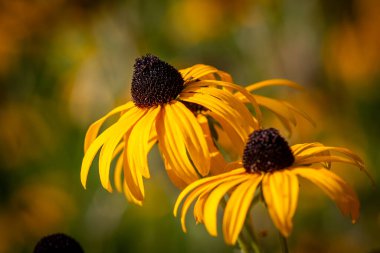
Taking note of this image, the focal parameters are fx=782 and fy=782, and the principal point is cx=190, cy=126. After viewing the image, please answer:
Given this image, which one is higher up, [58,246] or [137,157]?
[137,157]

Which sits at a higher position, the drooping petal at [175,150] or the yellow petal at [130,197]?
the drooping petal at [175,150]

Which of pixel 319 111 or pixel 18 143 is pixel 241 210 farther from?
pixel 319 111

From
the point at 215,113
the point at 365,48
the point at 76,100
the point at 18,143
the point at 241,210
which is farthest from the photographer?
the point at 76,100

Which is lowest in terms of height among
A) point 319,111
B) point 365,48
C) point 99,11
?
point 319,111

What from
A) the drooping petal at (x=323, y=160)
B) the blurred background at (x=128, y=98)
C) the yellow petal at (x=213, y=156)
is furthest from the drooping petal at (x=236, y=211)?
the blurred background at (x=128, y=98)

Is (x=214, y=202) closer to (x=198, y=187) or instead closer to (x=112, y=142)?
(x=198, y=187)

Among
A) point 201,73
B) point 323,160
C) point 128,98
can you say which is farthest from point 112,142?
point 128,98

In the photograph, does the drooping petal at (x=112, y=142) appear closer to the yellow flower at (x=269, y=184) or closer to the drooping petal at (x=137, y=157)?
the drooping petal at (x=137, y=157)

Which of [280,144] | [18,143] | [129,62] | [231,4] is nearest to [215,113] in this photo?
[280,144]
